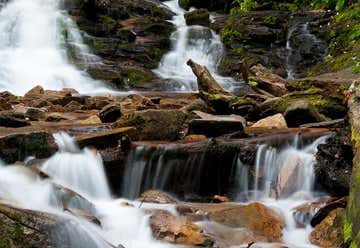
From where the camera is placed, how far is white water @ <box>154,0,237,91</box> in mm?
21289

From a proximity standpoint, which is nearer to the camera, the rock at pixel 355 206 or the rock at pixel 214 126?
the rock at pixel 355 206

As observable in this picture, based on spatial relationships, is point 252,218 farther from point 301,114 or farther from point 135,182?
point 301,114

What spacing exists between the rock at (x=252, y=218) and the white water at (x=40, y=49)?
41.5ft

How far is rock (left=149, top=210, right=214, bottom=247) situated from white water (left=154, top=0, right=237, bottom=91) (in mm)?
14080

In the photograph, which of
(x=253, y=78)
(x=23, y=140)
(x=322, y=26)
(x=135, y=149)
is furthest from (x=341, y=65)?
(x=23, y=140)

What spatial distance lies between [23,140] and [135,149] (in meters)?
1.74

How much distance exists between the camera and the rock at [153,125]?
28.3 feet

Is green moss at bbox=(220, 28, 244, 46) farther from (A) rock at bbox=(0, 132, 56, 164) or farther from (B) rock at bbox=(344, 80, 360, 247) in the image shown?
(B) rock at bbox=(344, 80, 360, 247)

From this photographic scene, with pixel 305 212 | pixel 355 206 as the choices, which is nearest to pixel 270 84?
pixel 305 212

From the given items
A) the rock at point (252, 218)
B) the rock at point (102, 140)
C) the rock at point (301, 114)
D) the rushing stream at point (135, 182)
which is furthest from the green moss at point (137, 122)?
the rock at point (301, 114)

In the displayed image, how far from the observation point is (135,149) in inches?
314

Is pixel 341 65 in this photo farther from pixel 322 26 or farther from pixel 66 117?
pixel 66 117

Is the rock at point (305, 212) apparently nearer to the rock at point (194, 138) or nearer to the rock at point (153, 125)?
the rock at point (194, 138)

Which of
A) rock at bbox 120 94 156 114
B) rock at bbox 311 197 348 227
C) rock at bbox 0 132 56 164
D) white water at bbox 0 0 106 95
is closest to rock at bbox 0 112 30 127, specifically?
rock at bbox 0 132 56 164
